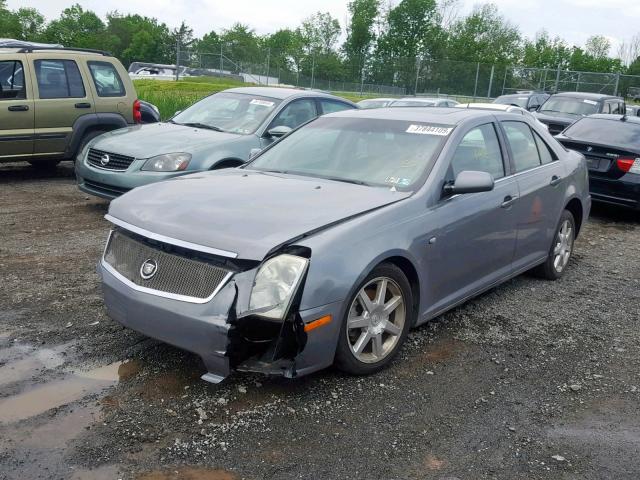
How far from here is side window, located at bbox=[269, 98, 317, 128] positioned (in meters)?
8.56

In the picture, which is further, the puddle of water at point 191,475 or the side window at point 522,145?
the side window at point 522,145

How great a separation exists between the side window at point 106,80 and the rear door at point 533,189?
6.78m

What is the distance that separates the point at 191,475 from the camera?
3035mm

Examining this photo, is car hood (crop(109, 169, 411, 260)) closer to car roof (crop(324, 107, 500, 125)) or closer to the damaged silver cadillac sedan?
A: the damaged silver cadillac sedan

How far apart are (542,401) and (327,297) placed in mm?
1453

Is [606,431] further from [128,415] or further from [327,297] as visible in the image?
[128,415]

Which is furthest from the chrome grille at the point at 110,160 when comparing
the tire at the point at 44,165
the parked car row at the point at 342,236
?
the tire at the point at 44,165

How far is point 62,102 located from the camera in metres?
9.78

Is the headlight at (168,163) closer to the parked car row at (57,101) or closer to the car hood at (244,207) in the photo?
the car hood at (244,207)

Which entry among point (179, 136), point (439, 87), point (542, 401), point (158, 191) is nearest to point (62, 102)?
point (179, 136)

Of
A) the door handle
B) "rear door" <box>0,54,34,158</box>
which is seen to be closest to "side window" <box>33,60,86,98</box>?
"rear door" <box>0,54,34,158</box>

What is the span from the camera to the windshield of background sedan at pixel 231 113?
842 cm

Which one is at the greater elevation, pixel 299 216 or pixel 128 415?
pixel 299 216

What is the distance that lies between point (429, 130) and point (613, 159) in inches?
212
